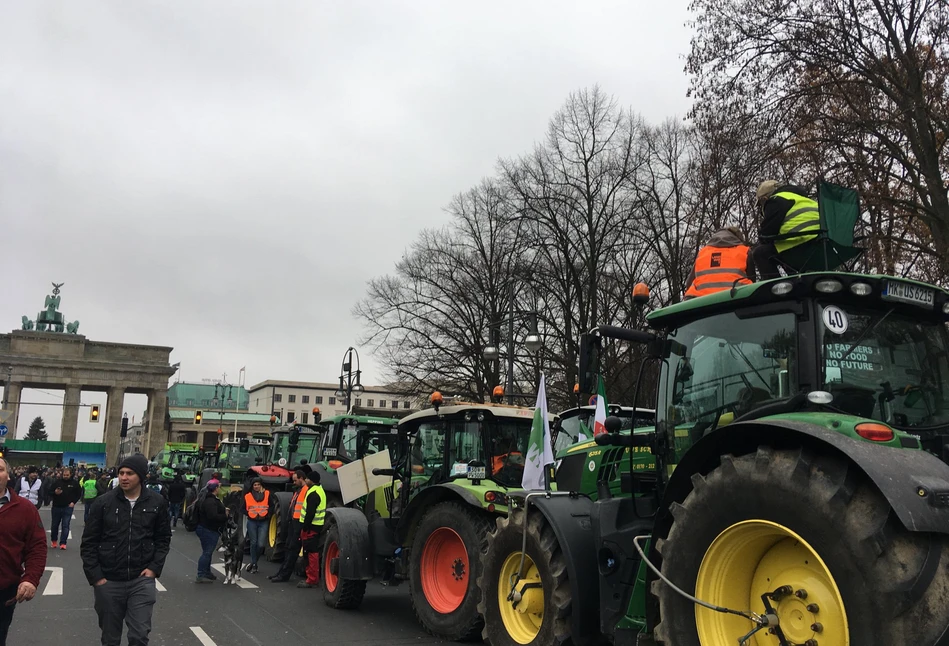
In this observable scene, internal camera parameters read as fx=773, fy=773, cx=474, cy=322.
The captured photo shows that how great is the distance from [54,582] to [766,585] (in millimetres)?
12031

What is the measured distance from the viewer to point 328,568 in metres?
10.6

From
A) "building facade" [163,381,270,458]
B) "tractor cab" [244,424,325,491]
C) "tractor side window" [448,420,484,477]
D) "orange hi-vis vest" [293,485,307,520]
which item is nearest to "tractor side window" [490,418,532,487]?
"tractor side window" [448,420,484,477]

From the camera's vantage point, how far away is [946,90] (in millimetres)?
14914

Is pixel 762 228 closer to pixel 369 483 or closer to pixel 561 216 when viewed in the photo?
pixel 369 483

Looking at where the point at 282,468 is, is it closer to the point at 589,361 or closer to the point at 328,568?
A: the point at 328,568

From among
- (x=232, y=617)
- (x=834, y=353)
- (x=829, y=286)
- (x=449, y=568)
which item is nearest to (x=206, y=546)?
(x=232, y=617)

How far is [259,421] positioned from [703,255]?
9368 centimetres

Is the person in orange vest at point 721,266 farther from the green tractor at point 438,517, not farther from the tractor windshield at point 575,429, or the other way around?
the tractor windshield at point 575,429

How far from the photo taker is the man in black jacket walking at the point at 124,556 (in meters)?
5.82

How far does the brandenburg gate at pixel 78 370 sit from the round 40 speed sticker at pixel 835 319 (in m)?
83.0

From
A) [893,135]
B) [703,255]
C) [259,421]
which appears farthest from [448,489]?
[259,421]

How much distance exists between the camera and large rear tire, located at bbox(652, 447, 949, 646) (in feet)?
10.9

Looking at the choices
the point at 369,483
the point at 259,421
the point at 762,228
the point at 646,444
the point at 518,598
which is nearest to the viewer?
the point at 762,228

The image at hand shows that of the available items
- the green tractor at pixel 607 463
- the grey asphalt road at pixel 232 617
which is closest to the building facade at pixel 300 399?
the grey asphalt road at pixel 232 617
